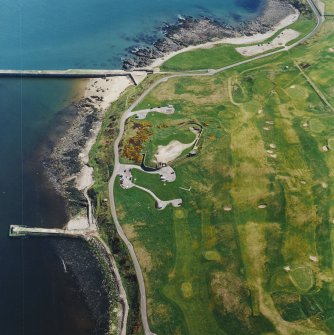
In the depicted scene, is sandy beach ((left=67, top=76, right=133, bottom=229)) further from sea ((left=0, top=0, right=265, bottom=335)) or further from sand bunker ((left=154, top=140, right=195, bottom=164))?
sand bunker ((left=154, top=140, right=195, bottom=164))

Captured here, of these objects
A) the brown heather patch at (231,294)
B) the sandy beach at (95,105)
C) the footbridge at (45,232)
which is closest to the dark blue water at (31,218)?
the footbridge at (45,232)

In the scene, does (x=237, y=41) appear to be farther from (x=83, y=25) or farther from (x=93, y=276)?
(x=93, y=276)

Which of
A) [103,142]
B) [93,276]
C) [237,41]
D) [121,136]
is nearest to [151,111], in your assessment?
[121,136]

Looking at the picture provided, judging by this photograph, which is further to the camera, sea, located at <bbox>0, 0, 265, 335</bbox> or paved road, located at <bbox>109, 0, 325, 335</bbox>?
sea, located at <bbox>0, 0, 265, 335</bbox>

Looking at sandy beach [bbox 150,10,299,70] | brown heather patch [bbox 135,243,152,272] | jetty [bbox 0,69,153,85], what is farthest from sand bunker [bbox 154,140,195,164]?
sandy beach [bbox 150,10,299,70]

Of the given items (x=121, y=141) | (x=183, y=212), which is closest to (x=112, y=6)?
(x=121, y=141)

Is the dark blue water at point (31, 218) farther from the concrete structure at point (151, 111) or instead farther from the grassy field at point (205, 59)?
the grassy field at point (205, 59)
